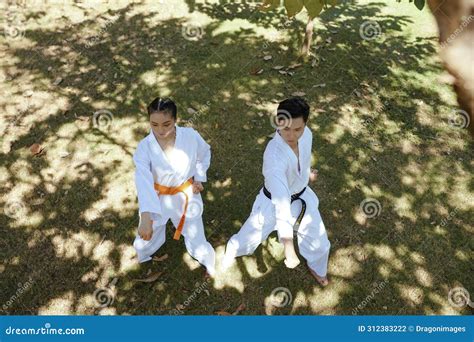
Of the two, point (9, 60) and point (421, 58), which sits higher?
point (421, 58)

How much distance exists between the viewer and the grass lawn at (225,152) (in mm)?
4977

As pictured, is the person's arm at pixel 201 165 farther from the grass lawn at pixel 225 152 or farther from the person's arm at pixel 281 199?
the grass lawn at pixel 225 152

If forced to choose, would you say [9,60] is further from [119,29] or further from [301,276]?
[301,276]

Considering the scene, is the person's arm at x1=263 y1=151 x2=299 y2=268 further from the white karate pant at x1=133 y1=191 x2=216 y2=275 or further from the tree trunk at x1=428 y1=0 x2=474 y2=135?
the tree trunk at x1=428 y1=0 x2=474 y2=135

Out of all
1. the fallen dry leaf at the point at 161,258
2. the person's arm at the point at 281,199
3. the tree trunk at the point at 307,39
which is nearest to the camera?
the person's arm at the point at 281,199

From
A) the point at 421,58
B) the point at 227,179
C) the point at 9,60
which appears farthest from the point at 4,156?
the point at 421,58

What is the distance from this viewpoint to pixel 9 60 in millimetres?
8156

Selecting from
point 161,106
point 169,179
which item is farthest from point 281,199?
point 161,106

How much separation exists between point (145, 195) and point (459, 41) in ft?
11.0

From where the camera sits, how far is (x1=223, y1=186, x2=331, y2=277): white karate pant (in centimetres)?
Result: 436

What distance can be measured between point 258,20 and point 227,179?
17.9ft

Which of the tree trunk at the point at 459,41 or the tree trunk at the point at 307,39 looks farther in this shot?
the tree trunk at the point at 307,39

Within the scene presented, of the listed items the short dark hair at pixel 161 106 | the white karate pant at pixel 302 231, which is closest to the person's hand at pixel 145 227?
the short dark hair at pixel 161 106

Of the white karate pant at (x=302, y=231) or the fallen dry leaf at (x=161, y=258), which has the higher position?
the white karate pant at (x=302, y=231)
